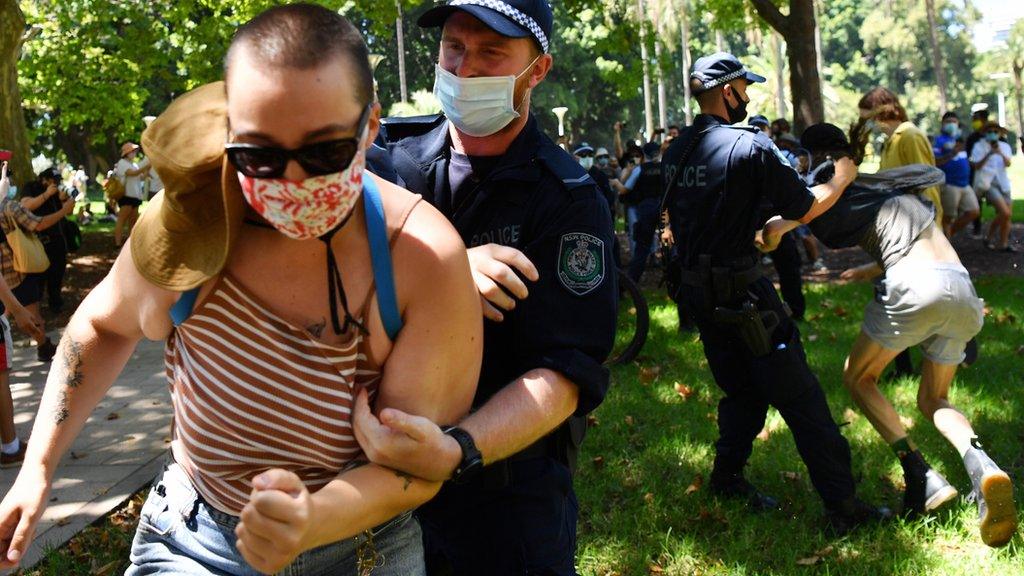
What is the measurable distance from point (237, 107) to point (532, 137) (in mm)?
1062

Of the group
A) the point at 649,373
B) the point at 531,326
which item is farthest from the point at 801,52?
the point at 531,326

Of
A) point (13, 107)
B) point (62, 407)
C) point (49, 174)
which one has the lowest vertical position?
point (49, 174)

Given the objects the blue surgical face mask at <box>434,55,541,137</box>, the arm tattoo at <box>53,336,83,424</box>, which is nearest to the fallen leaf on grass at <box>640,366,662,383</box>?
the blue surgical face mask at <box>434,55,541,137</box>

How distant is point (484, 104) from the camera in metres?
2.61

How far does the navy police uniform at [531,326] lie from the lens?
2318 mm

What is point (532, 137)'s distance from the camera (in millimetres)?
2623

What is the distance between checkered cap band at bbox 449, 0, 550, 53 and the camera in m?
2.47

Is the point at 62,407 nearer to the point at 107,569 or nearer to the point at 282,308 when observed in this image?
the point at 282,308

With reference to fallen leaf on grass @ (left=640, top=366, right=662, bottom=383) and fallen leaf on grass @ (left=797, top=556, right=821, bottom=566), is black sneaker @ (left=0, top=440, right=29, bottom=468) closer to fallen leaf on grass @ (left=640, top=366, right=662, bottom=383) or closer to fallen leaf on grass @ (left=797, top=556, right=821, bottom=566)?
fallen leaf on grass @ (left=640, top=366, right=662, bottom=383)

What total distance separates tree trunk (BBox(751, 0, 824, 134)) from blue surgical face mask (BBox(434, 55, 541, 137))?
10.3 m

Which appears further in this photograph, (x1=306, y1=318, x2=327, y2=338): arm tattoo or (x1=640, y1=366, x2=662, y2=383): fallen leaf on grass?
(x1=640, y1=366, x2=662, y2=383): fallen leaf on grass

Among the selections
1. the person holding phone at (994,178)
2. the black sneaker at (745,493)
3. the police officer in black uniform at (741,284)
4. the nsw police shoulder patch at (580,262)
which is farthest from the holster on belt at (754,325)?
the person holding phone at (994,178)

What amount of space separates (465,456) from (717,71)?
3.74 metres

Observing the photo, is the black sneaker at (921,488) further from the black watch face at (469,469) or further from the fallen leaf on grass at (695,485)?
the black watch face at (469,469)
